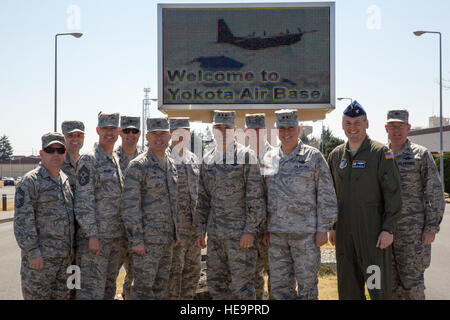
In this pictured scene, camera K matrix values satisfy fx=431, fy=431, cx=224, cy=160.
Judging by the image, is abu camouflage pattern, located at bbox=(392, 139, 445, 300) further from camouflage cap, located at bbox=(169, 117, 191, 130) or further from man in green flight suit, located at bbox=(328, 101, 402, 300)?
camouflage cap, located at bbox=(169, 117, 191, 130)

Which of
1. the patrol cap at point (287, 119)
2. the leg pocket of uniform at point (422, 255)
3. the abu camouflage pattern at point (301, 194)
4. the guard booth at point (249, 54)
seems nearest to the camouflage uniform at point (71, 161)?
the abu camouflage pattern at point (301, 194)

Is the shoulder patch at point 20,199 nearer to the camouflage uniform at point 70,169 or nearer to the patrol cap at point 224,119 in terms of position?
the camouflage uniform at point 70,169

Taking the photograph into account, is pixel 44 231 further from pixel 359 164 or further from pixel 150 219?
pixel 359 164

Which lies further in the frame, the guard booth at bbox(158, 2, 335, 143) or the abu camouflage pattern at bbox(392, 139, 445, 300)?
the guard booth at bbox(158, 2, 335, 143)

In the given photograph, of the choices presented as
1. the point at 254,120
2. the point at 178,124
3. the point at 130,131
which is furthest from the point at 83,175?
the point at 254,120

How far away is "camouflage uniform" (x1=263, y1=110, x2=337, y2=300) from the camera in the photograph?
3.94m

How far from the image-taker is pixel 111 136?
4.55 meters

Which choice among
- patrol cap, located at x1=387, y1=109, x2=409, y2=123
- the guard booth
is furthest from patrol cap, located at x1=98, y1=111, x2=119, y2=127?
the guard booth

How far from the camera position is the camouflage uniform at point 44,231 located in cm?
368

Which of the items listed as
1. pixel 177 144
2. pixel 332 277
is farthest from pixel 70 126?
pixel 332 277

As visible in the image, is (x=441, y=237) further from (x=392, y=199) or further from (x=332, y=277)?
(x=392, y=199)

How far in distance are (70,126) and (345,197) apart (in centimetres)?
309

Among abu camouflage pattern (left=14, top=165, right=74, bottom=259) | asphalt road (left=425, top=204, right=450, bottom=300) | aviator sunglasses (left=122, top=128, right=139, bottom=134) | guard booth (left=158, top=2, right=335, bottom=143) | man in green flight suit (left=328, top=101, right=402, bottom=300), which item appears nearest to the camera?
abu camouflage pattern (left=14, top=165, right=74, bottom=259)

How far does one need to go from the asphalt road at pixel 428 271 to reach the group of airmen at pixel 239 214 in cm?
197
